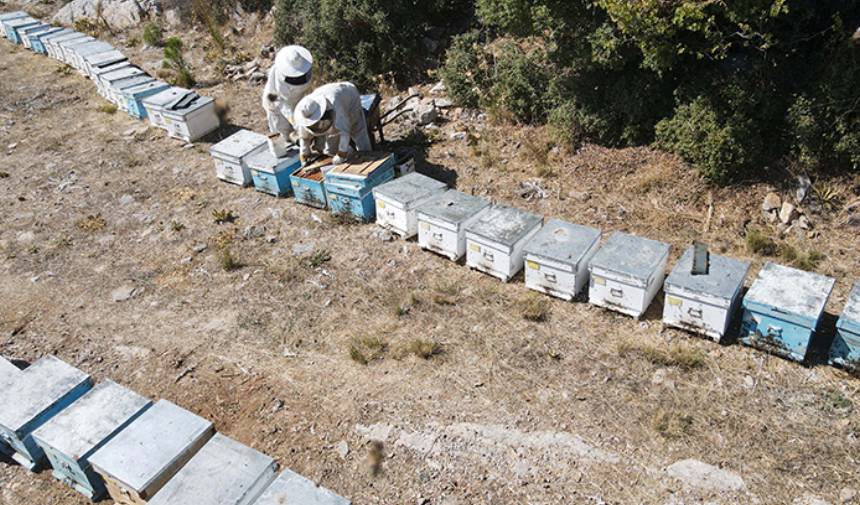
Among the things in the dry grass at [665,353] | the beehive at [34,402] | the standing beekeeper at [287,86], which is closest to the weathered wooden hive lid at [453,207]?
the dry grass at [665,353]

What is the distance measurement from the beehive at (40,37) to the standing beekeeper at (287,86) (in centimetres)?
1249

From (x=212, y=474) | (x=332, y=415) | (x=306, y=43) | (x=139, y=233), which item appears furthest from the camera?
(x=306, y=43)

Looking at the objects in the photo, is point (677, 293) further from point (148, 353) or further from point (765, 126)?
point (148, 353)

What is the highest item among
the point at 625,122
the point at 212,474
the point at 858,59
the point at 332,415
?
the point at 858,59

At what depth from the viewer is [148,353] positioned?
8.51m

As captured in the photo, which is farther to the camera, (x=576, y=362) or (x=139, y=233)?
(x=139, y=233)

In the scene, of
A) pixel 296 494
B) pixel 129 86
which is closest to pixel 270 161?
pixel 129 86

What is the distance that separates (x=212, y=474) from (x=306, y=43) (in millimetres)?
12218

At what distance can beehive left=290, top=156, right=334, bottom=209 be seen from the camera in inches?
430

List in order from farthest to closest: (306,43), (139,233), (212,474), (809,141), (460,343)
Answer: (306,43) < (139,233) < (809,141) < (460,343) < (212,474)

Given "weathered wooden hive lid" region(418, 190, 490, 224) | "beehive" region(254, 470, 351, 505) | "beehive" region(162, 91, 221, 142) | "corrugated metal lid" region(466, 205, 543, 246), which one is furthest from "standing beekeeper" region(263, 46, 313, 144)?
"beehive" region(254, 470, 351, 505)

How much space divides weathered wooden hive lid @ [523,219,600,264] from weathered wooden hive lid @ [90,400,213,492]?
439 centimetres

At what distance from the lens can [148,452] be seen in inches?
244

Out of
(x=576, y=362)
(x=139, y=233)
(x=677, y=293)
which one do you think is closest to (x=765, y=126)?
(x=677, y=293)
